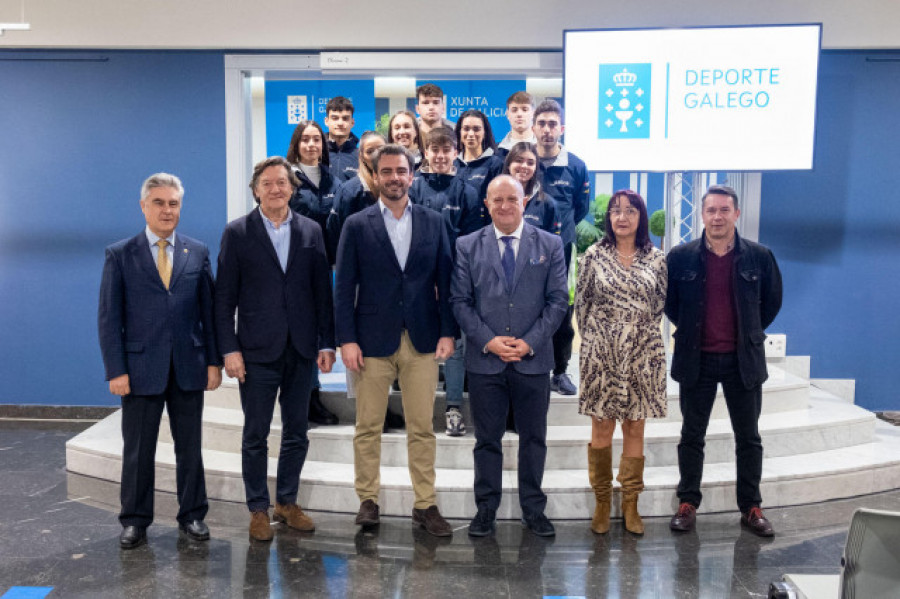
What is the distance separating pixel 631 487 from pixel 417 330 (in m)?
1.26

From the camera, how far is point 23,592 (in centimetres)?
344

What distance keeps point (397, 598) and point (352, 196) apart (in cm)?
196

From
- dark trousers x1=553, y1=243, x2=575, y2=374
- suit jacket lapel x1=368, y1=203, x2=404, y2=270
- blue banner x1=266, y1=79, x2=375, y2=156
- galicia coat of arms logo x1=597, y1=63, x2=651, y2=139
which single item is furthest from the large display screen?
suit jacket lapel x1=368, y1=203, x2=404, y2=270

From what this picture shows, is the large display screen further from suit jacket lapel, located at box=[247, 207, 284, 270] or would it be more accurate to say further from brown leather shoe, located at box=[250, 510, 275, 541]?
brown leather shoe, located at box=[250, 510, 275, 541]

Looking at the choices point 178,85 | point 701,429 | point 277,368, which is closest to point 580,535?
point 701,429

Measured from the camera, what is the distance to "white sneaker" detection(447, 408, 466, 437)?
460cm

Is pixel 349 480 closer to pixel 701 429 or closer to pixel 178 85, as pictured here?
pixel 701 429

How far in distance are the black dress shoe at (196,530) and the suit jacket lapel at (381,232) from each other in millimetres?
1512

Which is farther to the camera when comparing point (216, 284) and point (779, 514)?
point (779, 514)

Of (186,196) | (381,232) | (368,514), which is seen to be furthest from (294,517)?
(186,196)

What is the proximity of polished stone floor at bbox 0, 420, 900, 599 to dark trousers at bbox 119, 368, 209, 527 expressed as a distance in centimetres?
18

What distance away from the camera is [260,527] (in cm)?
398

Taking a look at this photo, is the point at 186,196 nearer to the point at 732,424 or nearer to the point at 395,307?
the point at 395,307

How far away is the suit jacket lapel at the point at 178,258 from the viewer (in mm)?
3812
